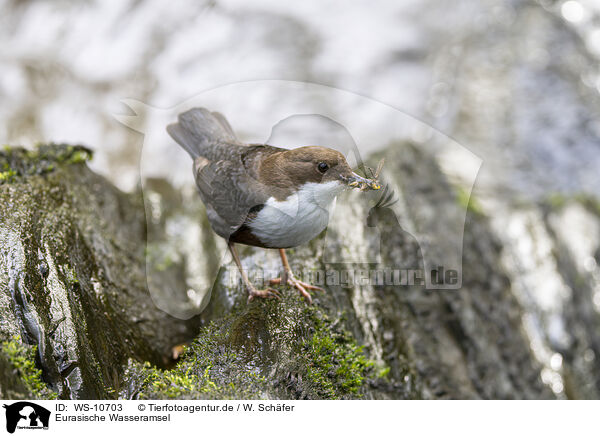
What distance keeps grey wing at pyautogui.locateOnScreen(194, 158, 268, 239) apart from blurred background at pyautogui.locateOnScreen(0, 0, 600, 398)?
1.67 m

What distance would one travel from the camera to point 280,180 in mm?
2410

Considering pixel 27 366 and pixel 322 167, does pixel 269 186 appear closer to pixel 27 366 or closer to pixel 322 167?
pixel 322 167

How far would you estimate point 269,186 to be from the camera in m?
2.44

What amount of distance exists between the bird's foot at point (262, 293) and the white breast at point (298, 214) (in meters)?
0.57

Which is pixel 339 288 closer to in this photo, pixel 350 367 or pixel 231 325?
pixel 350 367

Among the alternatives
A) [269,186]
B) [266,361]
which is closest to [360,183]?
[269,186]

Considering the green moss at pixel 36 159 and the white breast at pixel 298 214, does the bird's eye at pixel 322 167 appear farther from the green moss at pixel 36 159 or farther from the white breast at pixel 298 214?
the green moss at pixel 36 159
